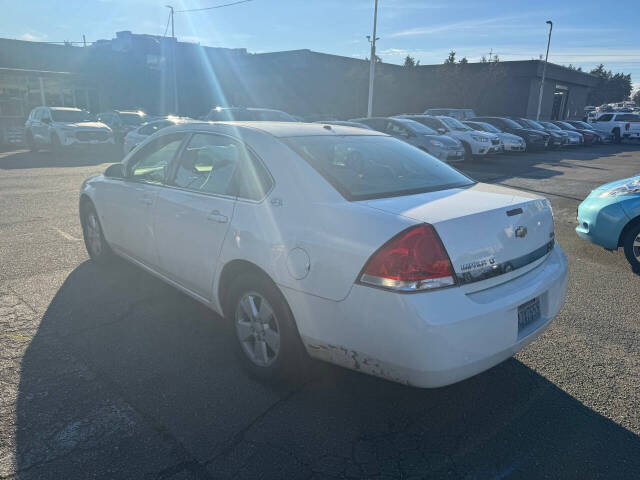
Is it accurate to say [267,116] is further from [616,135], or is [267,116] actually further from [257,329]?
[616,135]

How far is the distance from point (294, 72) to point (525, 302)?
3998 cm

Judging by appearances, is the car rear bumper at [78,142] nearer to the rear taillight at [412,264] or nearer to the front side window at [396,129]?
the front side window at [396,129]

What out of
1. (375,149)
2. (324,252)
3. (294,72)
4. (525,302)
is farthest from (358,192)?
(294,72)

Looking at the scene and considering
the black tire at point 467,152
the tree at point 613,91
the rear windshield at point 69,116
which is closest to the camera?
the black tire at point 467,152

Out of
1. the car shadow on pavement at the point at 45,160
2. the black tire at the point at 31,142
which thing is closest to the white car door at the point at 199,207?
the car shadow on pavement at the point at 45,160

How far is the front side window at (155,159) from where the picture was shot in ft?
13.3

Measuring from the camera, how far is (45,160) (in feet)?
55.6

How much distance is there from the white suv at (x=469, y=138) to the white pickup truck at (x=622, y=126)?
19.1 meters

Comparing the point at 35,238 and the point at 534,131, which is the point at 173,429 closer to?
the point at 35,238

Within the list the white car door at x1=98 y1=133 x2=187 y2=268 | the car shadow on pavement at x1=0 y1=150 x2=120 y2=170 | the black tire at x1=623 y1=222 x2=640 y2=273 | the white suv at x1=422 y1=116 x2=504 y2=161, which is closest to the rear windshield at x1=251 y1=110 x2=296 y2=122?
the white suv at x1=422 y1=116 x2=504 y2=161

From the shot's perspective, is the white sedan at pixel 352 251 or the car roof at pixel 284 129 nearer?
the white sedan at pixel 352 251

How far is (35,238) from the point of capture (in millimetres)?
6305

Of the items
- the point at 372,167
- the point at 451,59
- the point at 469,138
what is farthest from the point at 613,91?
the point at 372,167

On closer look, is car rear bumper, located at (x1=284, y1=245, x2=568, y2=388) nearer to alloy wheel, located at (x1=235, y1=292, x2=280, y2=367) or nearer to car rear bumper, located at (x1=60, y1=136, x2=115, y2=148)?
alloy wheel, located at (x1=235, y1=292, x2=280, y2=367)
